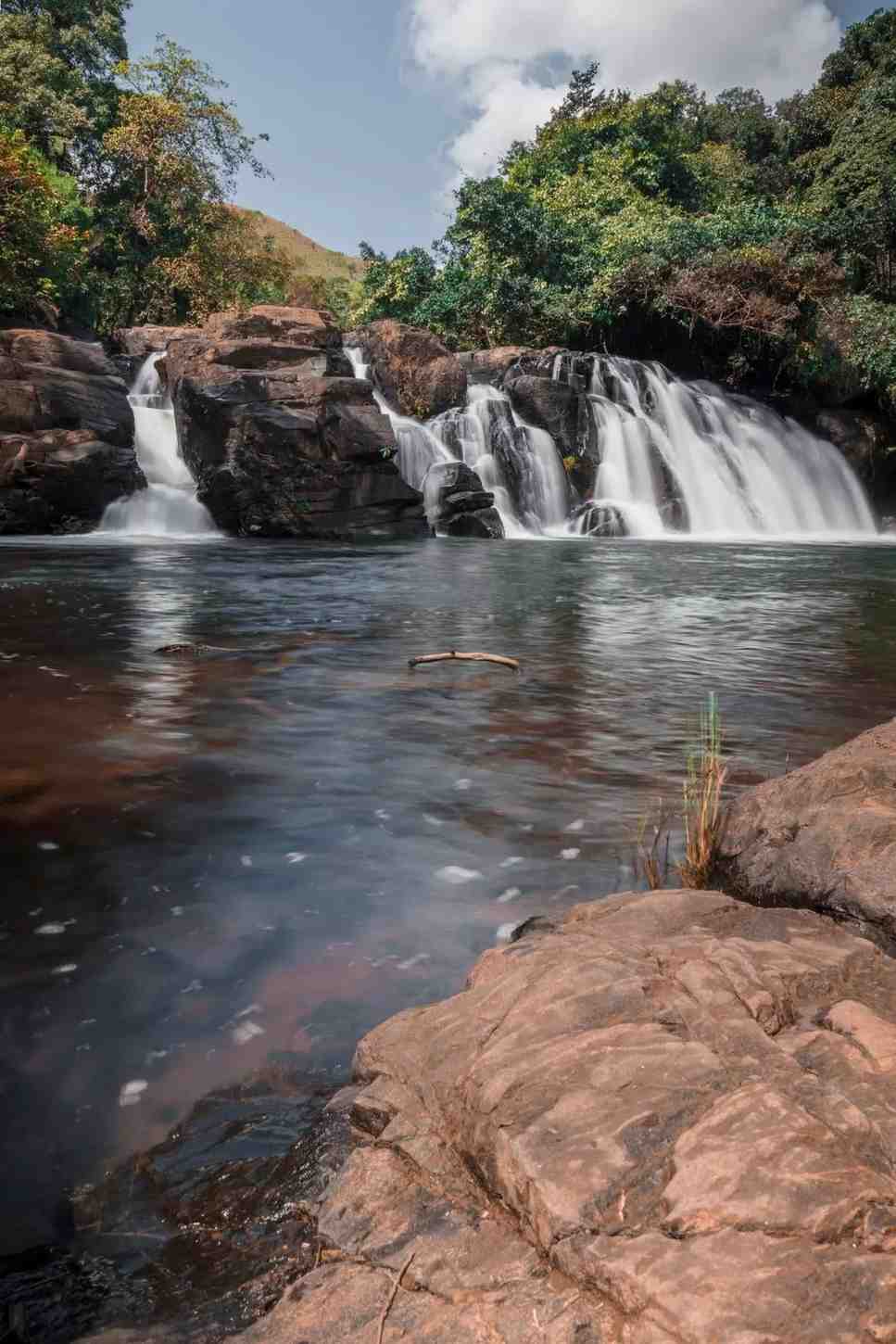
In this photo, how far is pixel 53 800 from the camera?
4.20 meters

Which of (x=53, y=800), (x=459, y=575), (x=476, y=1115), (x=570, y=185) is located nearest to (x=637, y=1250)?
(x=476, y=1115)

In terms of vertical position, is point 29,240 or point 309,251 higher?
point 309,251

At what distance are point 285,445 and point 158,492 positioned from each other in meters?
3.41

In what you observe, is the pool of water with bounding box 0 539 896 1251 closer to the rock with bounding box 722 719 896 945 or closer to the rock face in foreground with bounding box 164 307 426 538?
the rock with bounding box 722 719 896 945

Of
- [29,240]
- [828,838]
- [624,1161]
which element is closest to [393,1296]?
[624,1161]

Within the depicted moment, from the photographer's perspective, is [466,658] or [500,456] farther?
[500,456]

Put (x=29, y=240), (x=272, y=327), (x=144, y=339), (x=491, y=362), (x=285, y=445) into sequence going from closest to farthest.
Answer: (x=285, y=445) < (x=29, y=240) < (x=272, y=327) < (x=491, y=362) < (x=144, y=339)

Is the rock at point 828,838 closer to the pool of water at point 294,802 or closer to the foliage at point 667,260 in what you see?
the pool of water at point 294,802

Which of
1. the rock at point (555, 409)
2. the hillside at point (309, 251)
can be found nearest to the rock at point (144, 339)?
the rock at point (555, 409)

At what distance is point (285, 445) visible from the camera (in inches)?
758

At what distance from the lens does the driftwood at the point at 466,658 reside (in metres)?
6.87

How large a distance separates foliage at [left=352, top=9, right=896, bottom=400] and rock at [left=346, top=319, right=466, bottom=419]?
627 cm

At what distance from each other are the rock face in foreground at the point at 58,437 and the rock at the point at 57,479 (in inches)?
0.7

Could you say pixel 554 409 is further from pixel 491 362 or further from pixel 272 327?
pixel 272 327
